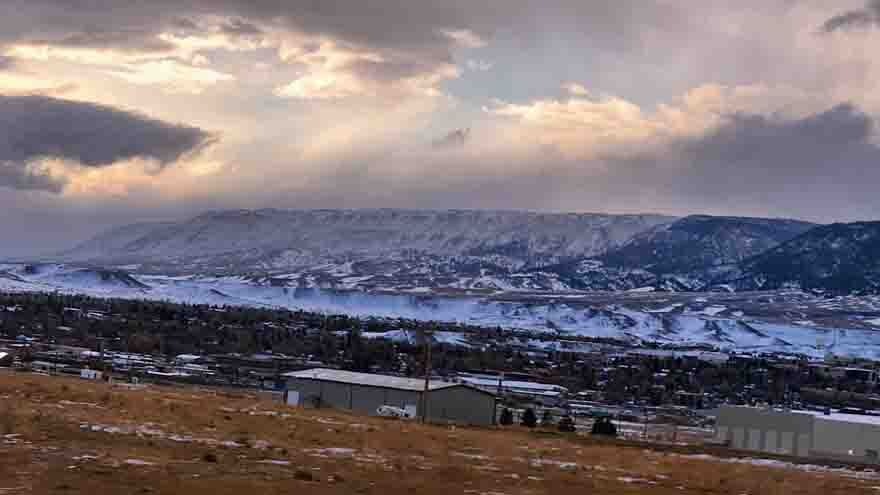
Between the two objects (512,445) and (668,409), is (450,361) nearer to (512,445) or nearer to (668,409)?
(668,409)

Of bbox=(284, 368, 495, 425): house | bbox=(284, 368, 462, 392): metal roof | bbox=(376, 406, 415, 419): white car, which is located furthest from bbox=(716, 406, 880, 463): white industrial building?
bbox=(376, 406, 415, 419): white car

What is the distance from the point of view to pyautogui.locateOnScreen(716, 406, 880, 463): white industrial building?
299 feet

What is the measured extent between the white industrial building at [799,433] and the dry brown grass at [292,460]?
42.1m

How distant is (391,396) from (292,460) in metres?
54.6

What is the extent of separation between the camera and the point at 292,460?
111 feet

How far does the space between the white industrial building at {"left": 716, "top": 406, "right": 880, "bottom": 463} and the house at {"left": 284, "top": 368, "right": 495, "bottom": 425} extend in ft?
68.7

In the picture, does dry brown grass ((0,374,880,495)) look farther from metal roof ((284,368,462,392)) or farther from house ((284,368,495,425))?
metal roof ((284,368,462,392))

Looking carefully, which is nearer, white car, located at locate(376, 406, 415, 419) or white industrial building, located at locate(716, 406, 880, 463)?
white car, located at locate(376, 406, 415, 419)

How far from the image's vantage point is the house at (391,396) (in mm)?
86875

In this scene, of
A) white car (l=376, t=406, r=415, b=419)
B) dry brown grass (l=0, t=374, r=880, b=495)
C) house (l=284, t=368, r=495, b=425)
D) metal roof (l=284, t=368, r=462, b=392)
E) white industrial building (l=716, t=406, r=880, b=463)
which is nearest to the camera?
dry brown grass (l=0, t=374, r=880, b=495)

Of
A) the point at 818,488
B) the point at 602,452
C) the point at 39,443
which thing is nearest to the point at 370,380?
the point at 602,452

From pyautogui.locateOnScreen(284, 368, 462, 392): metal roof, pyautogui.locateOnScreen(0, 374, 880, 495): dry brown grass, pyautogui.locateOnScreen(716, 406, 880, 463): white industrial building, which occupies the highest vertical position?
pyautogui.locateOnScreen(0, 374, 880, 495): dry brown grass

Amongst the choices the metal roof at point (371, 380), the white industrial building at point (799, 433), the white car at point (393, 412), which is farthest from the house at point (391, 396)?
the white industrial building at point (799, 433)

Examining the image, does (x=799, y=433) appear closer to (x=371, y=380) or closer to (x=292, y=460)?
(x=371, y=380)
